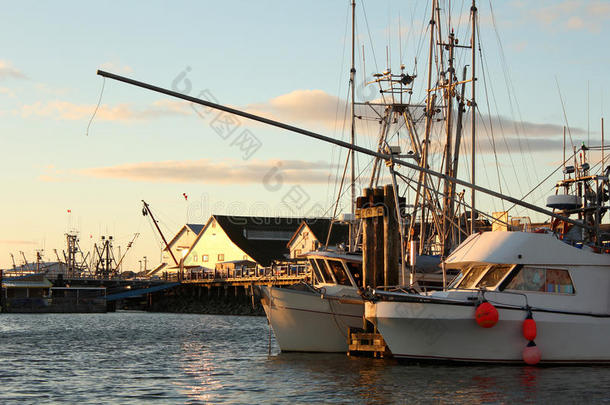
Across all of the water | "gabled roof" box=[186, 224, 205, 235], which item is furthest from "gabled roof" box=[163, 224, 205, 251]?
the water

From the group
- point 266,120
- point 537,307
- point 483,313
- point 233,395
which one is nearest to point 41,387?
point 233,395

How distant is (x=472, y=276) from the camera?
94.3ft

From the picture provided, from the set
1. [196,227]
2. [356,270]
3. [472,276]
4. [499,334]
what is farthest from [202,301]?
[499,334]

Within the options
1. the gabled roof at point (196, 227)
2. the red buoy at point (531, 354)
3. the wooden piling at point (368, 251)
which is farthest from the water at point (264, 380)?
the gabled roof at point (196, 227)

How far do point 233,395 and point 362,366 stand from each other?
283 inches

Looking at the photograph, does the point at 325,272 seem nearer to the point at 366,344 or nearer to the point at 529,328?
the point at 366,344

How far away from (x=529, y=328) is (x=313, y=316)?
953 centimetres

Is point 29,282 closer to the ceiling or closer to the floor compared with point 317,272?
closer to the floor

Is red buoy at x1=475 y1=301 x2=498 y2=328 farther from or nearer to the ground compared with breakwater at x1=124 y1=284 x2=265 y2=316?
farther from the ground

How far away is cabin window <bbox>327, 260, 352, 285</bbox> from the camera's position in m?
35.8

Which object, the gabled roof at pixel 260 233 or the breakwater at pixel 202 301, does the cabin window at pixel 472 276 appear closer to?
the breakwater at pixel 202 301

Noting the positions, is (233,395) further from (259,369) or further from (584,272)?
(584,272)

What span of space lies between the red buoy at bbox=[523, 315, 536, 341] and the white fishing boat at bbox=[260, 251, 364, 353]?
7.48m

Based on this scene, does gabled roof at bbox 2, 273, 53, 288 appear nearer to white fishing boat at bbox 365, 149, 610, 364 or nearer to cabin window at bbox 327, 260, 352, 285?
cabin window at bbox 327, 260, 352, 285
